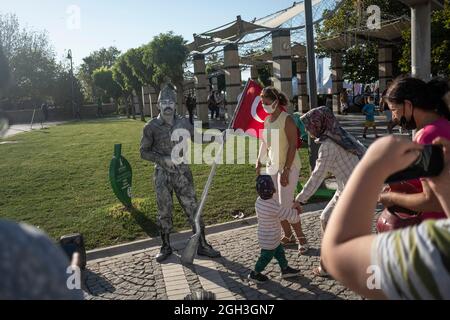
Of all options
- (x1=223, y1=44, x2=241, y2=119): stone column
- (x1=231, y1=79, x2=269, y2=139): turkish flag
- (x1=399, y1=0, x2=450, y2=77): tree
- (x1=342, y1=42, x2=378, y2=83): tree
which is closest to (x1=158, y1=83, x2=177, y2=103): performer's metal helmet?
(x1=231, y1=79, x2=269, y2=139): turkish flag

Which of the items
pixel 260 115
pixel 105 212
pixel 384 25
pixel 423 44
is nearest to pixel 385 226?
pixel 260 115

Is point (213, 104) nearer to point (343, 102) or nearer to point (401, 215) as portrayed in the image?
point (343, 102)

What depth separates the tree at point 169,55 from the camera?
72.0ft

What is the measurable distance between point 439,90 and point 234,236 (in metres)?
3.72

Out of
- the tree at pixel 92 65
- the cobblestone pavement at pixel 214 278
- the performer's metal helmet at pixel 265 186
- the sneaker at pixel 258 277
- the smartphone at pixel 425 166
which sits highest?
the tree at pixel 92 65

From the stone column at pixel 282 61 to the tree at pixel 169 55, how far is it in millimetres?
8558

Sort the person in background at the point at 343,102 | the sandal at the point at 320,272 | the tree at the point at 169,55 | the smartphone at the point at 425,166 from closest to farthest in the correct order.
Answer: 1. the smartphone at the point at 425,166
2. the sandal at the point at 320,272
3. the tree at the point at 169,55
4. the person in background at the point at 343,102

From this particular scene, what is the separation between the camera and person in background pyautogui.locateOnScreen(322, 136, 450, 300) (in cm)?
107

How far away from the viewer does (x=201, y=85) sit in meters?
20.4

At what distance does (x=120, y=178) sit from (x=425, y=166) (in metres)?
6.23

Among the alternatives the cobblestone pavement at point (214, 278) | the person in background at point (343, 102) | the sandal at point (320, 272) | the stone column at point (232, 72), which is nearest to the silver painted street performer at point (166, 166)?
the cobblestone pavement at point (214, 278)

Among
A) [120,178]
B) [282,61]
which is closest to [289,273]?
[120,178]

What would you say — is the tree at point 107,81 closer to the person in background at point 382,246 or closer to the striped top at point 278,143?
the striped top at point 278,143

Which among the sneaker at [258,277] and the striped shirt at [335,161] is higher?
the striped shirt at [335,161]
